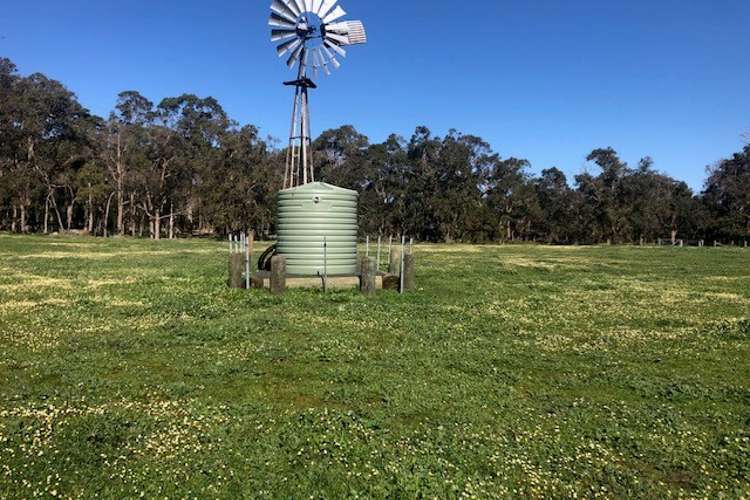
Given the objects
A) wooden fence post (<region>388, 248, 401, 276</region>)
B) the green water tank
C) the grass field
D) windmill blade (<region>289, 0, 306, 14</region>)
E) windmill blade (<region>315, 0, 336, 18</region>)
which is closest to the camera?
the grass field

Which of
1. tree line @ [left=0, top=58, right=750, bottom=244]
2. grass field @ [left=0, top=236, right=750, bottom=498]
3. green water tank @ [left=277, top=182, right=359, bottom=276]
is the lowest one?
grass field @ [left=0, top=236, right=750, bottom=498]

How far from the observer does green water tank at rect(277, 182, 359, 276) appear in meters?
17.9

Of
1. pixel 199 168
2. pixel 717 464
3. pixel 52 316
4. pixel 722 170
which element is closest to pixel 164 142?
pixel 199 168

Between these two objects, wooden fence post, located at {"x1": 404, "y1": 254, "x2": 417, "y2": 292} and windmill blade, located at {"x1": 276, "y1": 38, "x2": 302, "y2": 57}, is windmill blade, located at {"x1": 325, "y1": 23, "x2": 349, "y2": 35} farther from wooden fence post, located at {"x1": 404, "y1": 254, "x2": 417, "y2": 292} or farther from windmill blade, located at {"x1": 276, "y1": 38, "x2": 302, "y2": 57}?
wooden fence post, located at {"x1": 404, "y1": 254, "x2": 417, "y2": 292}

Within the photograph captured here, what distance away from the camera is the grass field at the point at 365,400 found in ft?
17.2

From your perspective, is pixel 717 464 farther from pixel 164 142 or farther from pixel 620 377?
pixel 164 142

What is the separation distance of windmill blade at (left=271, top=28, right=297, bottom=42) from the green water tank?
13.4m

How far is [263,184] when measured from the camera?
78188 mm

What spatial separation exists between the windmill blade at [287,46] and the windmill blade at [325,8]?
2.52 meters

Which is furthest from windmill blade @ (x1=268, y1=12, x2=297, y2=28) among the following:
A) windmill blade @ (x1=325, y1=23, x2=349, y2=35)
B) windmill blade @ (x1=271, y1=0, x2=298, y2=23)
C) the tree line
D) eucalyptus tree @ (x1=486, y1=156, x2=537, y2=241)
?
eucalyptus tree @ (x1=486, y1=156, x2=537, y2=241)

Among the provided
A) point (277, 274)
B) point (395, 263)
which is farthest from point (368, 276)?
point (277, 274)

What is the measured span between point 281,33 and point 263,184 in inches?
2019

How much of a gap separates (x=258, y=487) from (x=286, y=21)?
26.9m

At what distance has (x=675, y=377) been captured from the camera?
8773 millimetres
